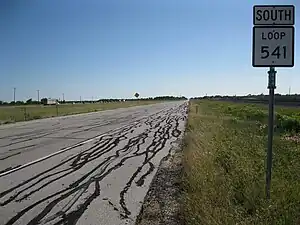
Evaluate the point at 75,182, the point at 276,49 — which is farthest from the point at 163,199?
the point at 276,49

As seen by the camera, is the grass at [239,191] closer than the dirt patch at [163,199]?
Yes

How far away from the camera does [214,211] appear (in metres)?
5.35

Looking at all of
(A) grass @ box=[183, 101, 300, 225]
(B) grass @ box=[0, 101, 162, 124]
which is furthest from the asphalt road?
(B) grass @ box=[0, 101, 162, 124]

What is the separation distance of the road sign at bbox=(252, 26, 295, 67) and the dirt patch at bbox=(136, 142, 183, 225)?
2666 mm

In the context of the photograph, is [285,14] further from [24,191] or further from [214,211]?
[24,191]

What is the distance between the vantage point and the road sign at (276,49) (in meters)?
5.51

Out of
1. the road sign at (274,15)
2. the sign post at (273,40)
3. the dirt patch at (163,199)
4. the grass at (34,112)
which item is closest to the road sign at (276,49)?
the sign post at (273,40)

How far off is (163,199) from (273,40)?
353cm

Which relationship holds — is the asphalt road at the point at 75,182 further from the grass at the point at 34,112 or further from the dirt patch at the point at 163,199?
the grass at the point at 34,112

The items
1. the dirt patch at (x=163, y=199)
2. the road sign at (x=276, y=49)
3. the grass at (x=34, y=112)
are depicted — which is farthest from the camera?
the grass at (x=34, y=112)

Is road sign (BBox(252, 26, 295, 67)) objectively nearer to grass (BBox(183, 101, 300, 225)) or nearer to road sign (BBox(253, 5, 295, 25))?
road sign (BBox(253, 5, 295, 25))

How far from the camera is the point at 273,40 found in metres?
5.54

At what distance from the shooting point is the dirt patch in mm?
6023

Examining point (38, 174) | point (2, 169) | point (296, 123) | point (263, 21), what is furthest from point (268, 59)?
point (296, 123)
